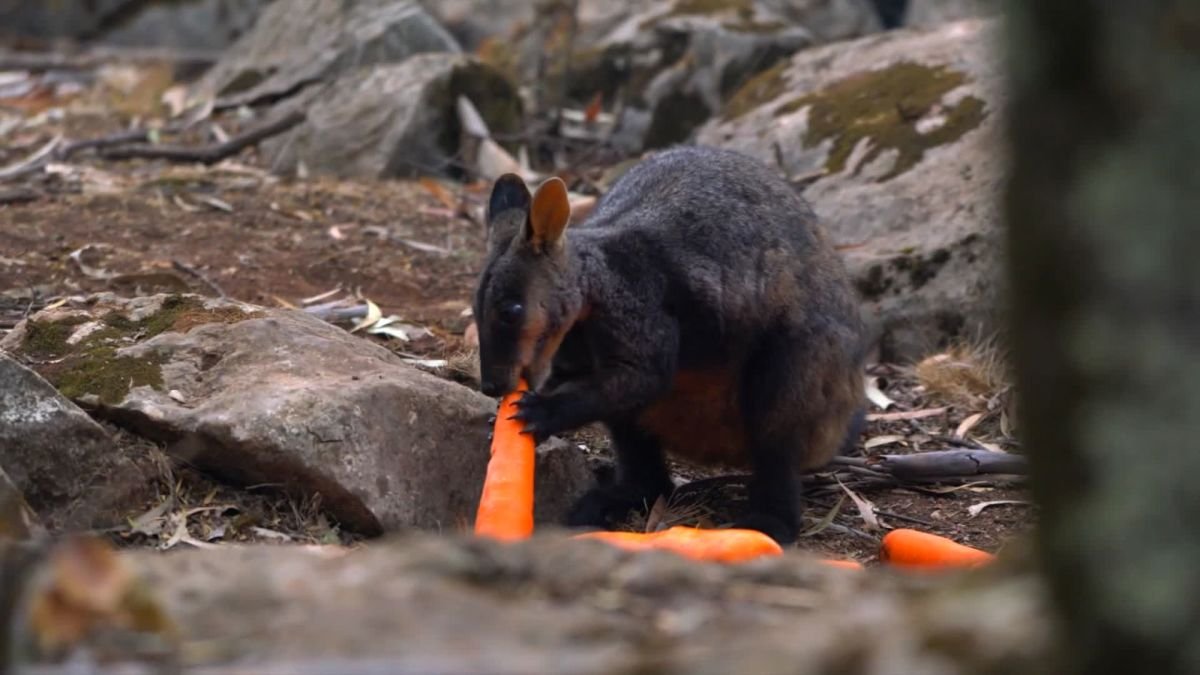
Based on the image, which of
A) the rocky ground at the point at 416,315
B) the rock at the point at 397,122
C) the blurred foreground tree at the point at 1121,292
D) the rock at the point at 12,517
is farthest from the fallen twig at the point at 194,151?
the blurred foreground tree at the point at 1121,292

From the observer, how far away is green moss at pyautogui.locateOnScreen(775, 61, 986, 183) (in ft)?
28.9

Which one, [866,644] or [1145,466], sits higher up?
[1145,466]

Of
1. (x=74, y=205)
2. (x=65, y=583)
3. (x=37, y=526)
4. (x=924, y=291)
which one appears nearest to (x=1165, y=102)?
(x=65, y=583)

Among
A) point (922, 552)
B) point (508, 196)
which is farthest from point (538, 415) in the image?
point (922, 552)

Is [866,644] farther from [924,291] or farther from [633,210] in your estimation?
[924,291]

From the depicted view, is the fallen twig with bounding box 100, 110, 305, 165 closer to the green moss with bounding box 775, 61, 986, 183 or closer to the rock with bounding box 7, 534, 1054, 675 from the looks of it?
the green moss with bounding box 775, 61, 986, 183

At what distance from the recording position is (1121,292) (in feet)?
6.11

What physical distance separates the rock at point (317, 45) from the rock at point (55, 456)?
8.01 metres

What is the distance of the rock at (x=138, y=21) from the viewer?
18.2 metres

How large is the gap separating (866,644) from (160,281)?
5930 mm

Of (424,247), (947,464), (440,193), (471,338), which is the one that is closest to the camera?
(947,464)

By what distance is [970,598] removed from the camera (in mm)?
2363

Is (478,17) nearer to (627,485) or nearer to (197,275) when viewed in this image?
(197,275)

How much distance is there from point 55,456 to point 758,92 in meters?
6.73
